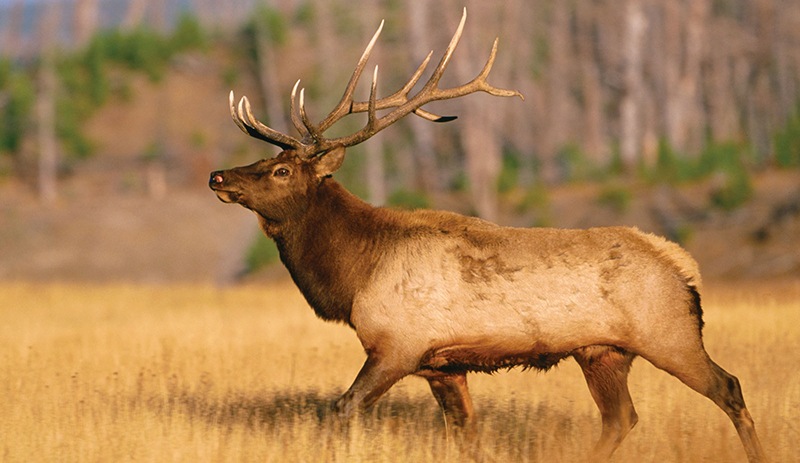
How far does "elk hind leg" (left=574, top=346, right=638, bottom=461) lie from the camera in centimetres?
718

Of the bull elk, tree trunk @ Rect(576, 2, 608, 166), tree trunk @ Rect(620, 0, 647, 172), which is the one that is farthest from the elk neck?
tree trunk @ Rect(576, 2, 608, 166)

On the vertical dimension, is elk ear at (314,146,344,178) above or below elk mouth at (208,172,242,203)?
above

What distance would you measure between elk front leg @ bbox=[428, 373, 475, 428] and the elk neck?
Answer: 0.81m

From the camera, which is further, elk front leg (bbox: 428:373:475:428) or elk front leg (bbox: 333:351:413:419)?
elk front leg (bbox: 428:373:475:428)

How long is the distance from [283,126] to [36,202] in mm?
13653

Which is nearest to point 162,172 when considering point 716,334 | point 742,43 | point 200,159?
point 200,159

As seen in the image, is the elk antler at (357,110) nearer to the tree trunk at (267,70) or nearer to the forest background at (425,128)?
the forest background at (425,128)

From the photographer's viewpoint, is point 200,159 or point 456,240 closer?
point 456,240

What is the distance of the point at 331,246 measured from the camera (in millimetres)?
7488

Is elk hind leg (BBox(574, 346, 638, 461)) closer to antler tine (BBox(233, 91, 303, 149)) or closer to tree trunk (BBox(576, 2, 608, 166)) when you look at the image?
antler tine (BBox(233, 91, 303, 149))

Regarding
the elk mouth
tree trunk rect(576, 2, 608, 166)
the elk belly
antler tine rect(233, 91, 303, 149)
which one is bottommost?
the elk belly

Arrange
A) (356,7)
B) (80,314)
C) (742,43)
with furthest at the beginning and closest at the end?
(742,43)
(356,7)
(80,314)

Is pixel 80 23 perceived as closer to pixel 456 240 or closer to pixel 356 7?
pixel 356 7

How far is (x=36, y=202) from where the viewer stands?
41250mm
